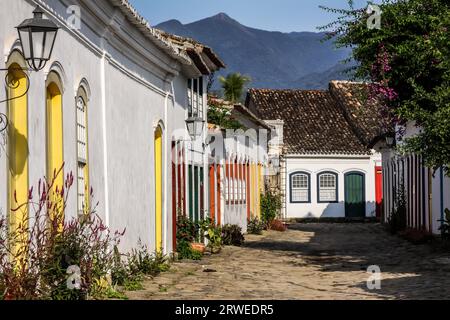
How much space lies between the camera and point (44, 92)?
32.6ft

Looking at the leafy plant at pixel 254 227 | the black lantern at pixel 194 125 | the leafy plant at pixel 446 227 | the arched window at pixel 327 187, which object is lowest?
the leafy plant at pixel 254 227

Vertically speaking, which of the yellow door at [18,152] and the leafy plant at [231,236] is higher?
the yellow door at [18,152]

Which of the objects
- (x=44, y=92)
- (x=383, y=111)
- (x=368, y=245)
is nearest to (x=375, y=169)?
(x=368, y=245)

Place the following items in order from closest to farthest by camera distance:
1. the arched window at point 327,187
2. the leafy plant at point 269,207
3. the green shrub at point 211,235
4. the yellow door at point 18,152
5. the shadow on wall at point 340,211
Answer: the yellow door at point 18,152
the green shrub at point 211,235
the leafy plant at point 269,207
the shadow on wall at point 340,211
the arched window at point 327,187

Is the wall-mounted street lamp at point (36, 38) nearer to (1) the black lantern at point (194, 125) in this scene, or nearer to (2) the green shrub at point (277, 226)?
(1) the black lantern at point (194, 125)

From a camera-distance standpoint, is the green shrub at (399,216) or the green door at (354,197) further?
the green door at (354,197)

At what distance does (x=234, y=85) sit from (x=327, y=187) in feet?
42.2

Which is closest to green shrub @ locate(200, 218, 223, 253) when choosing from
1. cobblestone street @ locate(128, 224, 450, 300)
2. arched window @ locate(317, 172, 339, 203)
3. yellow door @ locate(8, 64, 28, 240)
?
cobblestone street @ locate(128, 224, 450, 300)

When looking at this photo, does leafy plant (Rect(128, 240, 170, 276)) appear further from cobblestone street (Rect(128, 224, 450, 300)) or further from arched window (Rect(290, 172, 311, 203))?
arched window (Rect(290, 172, 311, 203))

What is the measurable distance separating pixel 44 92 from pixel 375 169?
36.7 meters

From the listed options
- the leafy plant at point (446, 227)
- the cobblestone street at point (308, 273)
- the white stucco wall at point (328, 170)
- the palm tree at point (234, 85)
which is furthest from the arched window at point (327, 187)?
the leafy plant at point (446, 227)

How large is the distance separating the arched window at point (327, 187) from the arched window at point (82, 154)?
3385cm

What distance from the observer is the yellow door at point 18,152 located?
887cm

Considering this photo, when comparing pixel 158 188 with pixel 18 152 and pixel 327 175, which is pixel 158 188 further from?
pixel 327 175
